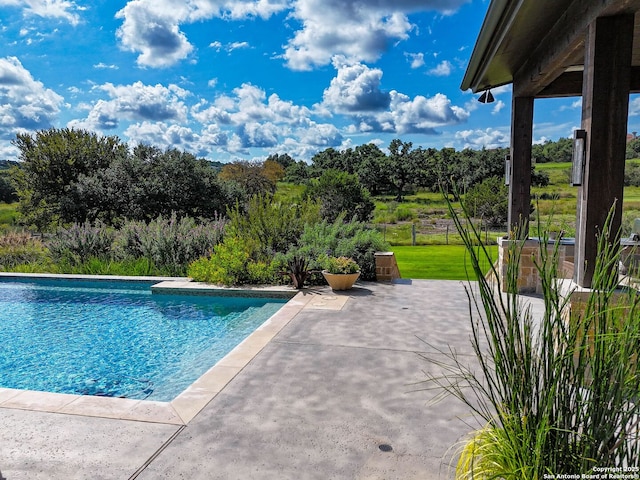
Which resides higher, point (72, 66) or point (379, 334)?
point (72, 66)

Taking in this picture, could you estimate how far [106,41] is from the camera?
16.0m

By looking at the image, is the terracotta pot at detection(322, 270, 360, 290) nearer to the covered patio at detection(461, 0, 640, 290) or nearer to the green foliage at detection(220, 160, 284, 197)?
the covered patio at detection(461, 0, 640, 290)

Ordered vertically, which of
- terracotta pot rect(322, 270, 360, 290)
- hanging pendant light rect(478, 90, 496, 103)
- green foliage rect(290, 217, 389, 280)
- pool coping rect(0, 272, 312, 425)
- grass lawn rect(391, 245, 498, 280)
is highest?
hanging pendant light rect(478, 90, 496, 103)

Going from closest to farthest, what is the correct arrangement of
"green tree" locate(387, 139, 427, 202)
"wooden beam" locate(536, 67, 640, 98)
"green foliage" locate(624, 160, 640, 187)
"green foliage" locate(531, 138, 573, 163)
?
"wooden beam" locate(536, 67, 640, 98) < "green foliage" locate(624, 160, 640, 187) < "green foliage" locate(531, 138, 573, 163) < "green tree" locate(387, 139, 427, 202)

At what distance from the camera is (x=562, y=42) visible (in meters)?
4.38

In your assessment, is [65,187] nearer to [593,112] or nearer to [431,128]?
[431,128]

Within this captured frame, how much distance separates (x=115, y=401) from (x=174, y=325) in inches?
119

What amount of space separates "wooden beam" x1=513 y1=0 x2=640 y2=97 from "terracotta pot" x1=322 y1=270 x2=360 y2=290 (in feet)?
12.0

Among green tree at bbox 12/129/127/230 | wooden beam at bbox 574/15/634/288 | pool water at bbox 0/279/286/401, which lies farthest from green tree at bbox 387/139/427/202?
wooden beam at bbox 574/15/634/288

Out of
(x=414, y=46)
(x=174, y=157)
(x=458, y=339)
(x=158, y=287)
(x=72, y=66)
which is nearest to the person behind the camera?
(x=458, y=339)

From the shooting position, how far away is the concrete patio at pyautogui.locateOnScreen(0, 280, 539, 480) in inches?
101

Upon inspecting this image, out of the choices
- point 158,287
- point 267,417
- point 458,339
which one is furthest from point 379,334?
point 158,287

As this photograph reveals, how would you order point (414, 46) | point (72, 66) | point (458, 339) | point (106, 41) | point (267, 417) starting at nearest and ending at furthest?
point (267, 417)
point (458, 339)
point (106, 41)
point (414, 46)
point (72, 66)

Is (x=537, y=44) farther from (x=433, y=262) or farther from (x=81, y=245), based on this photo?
(x=81, y=245)
